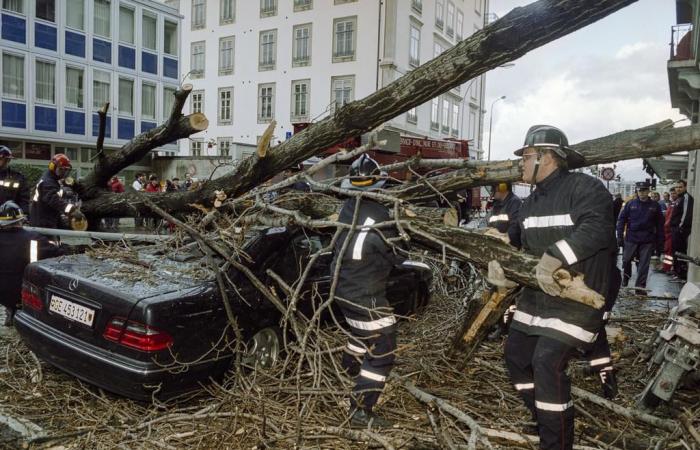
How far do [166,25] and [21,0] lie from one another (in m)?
6.84

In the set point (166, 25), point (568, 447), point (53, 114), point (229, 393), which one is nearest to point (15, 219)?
point (229, 393)

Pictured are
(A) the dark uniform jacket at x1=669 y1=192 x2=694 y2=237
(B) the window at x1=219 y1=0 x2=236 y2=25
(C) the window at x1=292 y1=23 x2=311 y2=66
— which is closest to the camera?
(A) the dark uniform jacket at x1=669 y1=192 x2=694 y2=237

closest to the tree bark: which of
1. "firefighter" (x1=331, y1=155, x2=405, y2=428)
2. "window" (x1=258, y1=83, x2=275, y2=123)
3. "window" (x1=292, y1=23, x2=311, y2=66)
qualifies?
"firefighter" (x1=331, y1=155, x2=405, y2=428)

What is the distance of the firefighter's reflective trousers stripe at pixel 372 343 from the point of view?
370 cm

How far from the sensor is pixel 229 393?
3.87m

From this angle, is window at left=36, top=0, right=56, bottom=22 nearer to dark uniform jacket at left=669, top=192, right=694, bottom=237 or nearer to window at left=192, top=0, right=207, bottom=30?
window at left=192, top=0, right=207, bottom=30

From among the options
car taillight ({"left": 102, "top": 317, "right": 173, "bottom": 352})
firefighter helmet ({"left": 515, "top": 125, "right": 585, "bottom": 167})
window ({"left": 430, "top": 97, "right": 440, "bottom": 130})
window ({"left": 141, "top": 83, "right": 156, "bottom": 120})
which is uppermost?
window ({"left": 430, "top": 97, "right": 440, "bottom": 130})

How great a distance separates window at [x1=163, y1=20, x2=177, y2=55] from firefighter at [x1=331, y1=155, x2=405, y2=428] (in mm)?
26528

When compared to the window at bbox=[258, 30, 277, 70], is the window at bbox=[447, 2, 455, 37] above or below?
above

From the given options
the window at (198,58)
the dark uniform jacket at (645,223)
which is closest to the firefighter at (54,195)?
the dark uniform jacket at (645,223)

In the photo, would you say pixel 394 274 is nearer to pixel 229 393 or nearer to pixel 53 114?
pixel 229 393

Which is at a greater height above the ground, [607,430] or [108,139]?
[108,139]

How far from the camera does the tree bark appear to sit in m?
3.54

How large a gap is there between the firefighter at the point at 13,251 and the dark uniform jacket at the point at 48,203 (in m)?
1.15
